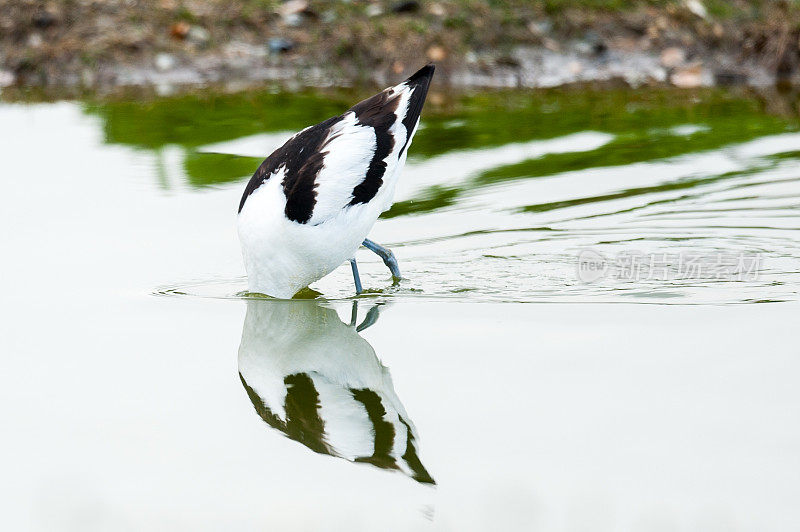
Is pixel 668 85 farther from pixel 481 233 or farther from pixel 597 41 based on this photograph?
pixel 481 233

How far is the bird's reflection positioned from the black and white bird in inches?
9.3

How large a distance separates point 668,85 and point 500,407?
7.53 m

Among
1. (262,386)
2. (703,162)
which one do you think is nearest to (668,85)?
(703,162)

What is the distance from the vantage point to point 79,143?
8852 mm

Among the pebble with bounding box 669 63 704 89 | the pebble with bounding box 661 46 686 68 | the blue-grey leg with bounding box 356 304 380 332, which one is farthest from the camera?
the pebble with bounding box 661 46 686 68

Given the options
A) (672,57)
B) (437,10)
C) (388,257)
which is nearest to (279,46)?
(437,10)

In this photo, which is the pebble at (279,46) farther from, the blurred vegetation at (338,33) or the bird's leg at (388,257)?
the bird's leg at (388,257)

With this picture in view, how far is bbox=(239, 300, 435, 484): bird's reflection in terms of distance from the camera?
3.91 meters

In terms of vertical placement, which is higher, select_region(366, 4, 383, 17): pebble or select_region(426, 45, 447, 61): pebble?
select_region(366, 4, 383, 17): pebble

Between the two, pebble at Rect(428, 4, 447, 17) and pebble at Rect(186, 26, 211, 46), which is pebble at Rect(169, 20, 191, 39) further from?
pebble at Rect(428, 4, 447, 17)

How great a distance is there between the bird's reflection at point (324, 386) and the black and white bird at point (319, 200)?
0.24 metres

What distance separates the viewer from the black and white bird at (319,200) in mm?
5457

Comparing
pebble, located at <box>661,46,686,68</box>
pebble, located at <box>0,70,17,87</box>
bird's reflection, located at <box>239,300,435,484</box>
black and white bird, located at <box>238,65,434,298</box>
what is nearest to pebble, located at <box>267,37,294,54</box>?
pebble, located at <box>0,70,17,87</box>

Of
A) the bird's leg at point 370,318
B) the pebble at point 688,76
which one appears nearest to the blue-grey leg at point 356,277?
the bird's leg at point 370,318
